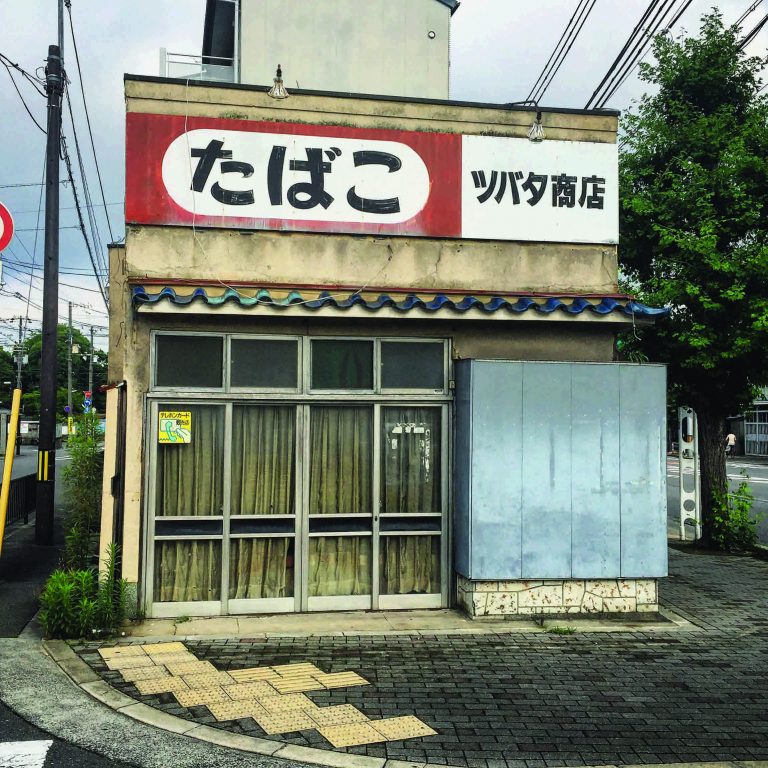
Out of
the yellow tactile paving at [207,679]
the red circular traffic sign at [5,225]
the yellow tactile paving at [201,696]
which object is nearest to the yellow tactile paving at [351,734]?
the yellow tactile paving at [201,696]

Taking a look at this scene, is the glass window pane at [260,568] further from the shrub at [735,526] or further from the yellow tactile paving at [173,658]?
the shrub at [735,526]

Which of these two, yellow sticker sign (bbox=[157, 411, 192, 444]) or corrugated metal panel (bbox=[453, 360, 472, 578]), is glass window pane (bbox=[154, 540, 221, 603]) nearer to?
yellow sticker sign (bbox=[157, 411, 192, 444])

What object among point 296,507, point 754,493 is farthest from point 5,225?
point 754,493

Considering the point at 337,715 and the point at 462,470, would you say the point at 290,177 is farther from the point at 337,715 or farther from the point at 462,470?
the point at 337,715

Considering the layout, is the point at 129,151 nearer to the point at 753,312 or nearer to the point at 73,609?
the point at 73,609

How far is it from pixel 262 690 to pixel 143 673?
1.19 m

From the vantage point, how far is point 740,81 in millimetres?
14008

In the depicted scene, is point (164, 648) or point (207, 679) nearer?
point (207, 679)

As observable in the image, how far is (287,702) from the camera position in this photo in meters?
6.44

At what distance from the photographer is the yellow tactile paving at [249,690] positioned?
657cm

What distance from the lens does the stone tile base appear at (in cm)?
911

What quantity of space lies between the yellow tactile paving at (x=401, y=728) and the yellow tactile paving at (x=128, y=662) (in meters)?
2.49

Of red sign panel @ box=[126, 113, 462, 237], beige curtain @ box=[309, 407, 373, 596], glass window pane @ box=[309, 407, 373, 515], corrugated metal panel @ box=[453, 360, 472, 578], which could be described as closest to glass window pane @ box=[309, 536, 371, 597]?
beige curtain @ box=[309, 407, 373, 596]

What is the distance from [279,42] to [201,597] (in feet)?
30.9
